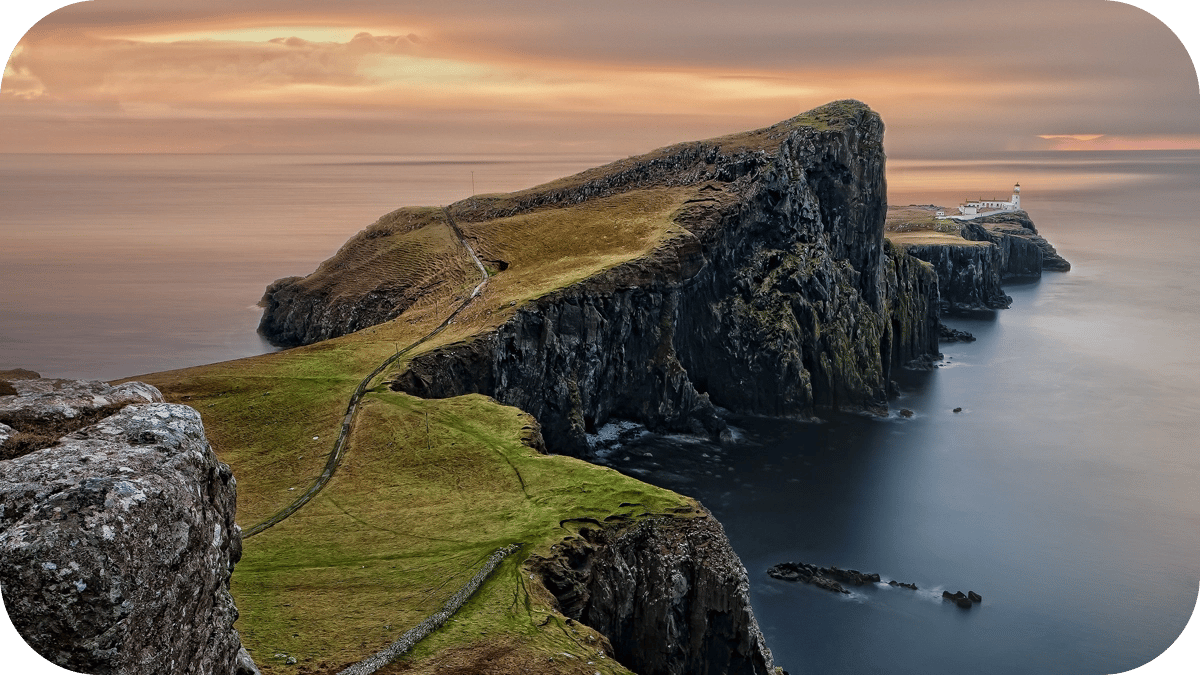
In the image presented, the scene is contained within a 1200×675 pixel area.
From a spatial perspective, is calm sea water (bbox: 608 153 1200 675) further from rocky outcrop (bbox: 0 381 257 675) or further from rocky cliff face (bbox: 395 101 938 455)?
rocky outcrop (bbox: 0 381 257 675)

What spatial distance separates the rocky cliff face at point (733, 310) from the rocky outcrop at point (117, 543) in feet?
236

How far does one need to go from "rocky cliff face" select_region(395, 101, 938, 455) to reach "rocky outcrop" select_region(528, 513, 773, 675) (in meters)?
42.4

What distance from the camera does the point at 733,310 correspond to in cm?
14100

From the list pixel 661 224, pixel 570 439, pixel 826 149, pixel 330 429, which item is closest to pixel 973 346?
pixel 826 149

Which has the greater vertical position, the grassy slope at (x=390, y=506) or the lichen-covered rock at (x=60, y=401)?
the lichen-covered rock at (x=60, y=401)

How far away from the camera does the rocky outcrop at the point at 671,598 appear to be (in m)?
55.0

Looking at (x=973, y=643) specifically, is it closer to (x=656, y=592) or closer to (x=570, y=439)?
(x=656, y=592)

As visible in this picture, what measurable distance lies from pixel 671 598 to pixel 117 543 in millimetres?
41599

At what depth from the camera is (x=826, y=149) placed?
155 meters

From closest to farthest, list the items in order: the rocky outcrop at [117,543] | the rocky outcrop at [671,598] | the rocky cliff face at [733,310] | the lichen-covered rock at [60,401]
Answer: the rocky outcrop at [117,543] < the lichen-covered rock at [60,401] < the rocky outcrop at [671,598] < the rocky cliff face at [733,310]

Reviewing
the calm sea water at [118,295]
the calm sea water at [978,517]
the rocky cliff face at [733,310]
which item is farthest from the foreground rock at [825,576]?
the calm sea water at [118,295]

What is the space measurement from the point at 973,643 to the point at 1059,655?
21.3ft

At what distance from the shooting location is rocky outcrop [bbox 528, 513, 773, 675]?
5497 centimetres

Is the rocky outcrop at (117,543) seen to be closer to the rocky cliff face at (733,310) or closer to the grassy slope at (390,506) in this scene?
the grassy slope at (390,506)
